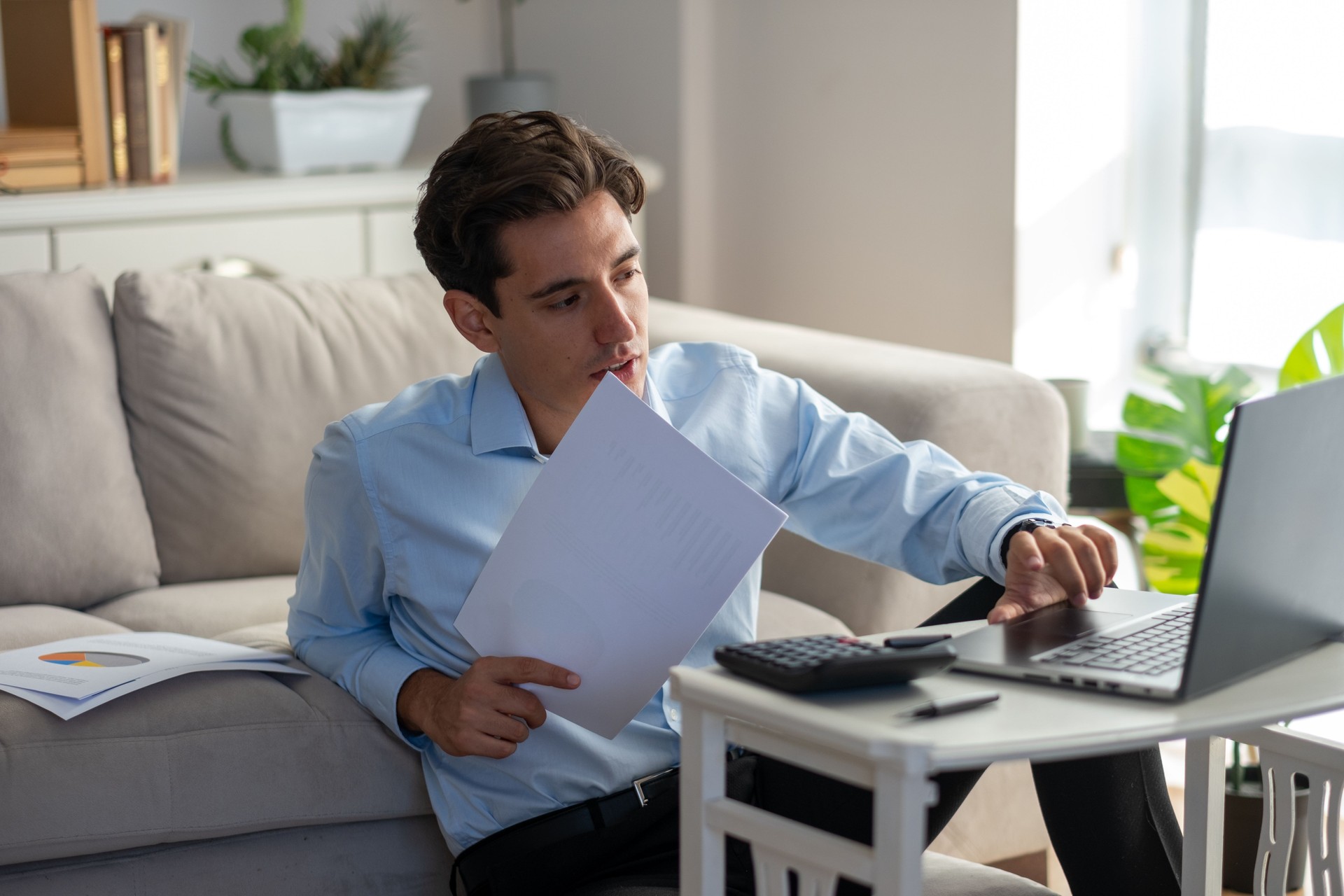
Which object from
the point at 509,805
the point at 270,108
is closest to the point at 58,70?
the point at 270,108

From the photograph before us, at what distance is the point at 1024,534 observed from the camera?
3.53 feet

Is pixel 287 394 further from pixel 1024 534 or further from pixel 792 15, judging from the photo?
pixel 792 15

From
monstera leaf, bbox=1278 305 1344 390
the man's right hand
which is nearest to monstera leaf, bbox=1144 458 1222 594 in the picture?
monstera leaf, bbox=1278 305 1344 390

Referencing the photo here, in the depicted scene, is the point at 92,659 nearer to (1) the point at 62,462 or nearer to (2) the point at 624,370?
(1) the point at 62,462

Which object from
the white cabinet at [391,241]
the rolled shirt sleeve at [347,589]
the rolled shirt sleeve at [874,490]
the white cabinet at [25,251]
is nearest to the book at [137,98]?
the white cabinet at [25,251]

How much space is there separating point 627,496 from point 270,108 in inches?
67.7

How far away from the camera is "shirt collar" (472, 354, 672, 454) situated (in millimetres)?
1229

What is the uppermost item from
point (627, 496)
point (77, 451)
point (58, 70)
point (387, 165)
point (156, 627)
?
A: point (58, 70)

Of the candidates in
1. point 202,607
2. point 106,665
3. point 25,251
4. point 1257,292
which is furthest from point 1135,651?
point 25,251

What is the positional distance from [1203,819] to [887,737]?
0.46 metres

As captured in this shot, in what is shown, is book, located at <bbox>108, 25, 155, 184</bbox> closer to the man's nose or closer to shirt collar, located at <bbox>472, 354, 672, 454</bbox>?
shirt collar, located at <bbox>472, 354, 672, 454</bbox>

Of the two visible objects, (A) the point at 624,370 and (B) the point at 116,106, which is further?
(B) the point at 116,106

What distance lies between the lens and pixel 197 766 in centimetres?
130

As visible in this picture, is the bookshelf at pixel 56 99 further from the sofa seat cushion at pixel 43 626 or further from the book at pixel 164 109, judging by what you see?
the sofa seat cushion at pixel 43 626
